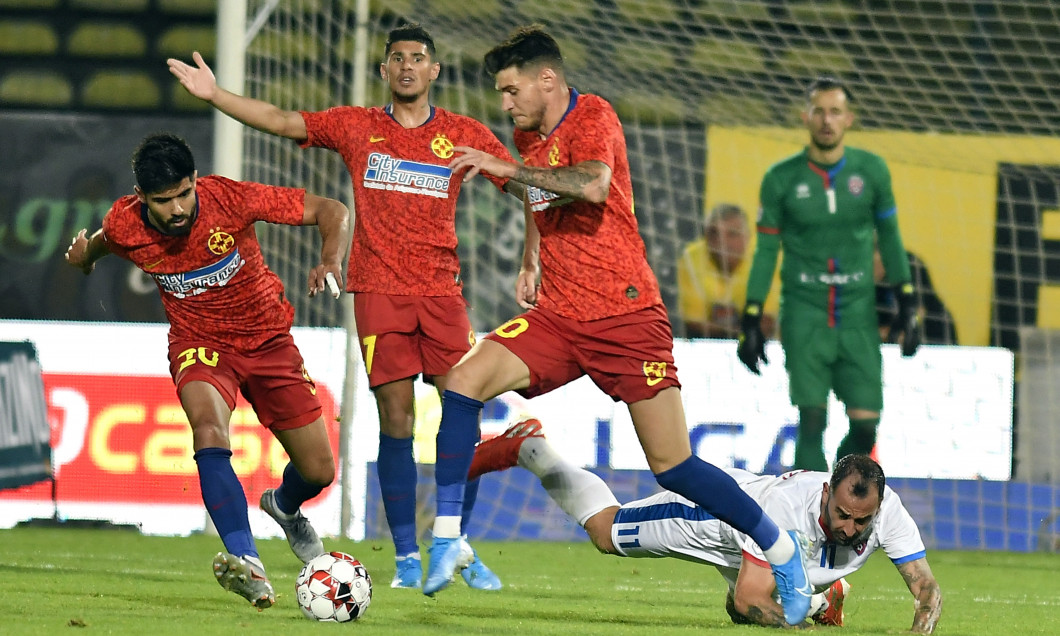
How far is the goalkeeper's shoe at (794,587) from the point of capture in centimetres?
471

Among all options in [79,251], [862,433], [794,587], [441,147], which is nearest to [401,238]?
[441,147]

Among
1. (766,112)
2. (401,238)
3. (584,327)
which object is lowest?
(584,327)

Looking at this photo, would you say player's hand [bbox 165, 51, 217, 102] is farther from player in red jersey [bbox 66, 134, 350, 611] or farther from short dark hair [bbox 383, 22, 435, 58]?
short dark hair [bbox 383, 22, 435, 58]

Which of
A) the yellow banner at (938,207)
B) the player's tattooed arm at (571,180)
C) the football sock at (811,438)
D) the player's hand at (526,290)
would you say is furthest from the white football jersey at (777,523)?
the yellow banner at (938,207)

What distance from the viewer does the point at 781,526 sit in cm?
505

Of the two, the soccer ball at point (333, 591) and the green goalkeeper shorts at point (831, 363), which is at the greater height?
the green goalkeeper shorts at point (831, 363)

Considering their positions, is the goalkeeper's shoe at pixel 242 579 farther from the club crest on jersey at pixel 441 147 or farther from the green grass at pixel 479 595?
the club crest on jersey at pixel 441 147

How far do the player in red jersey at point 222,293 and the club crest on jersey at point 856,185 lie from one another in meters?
3.26

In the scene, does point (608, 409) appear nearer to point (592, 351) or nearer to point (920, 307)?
point (920, 307)

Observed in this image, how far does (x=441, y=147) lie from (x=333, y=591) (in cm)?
192

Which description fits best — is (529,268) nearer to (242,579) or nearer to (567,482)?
(567,482)

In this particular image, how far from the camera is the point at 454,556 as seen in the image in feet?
15.1

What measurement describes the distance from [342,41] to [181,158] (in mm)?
4757

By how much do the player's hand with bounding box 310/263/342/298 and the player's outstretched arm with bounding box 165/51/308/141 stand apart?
0.64 metres
